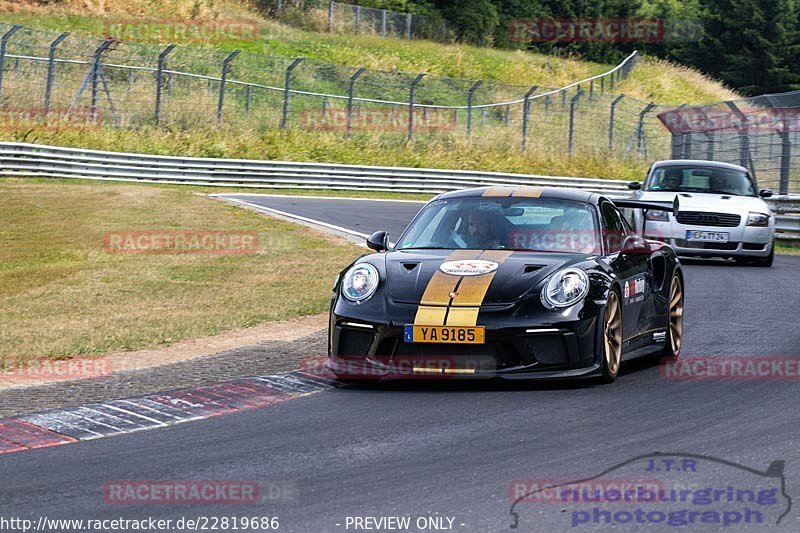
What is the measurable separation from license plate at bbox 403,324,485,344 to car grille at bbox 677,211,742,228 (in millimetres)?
10209

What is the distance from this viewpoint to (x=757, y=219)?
16.8m

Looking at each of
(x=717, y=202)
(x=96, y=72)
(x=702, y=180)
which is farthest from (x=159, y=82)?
(x=717, y=202)

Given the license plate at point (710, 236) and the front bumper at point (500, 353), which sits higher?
the front bumper at point (500, 353)

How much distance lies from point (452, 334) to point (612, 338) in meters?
1.21

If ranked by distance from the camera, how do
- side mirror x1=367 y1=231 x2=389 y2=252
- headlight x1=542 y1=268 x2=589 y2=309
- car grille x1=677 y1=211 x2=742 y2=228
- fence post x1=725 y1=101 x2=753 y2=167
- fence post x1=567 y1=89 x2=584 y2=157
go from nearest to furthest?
1. headlight x1=542 y1=268 x2=589 y2=309
2. side mirror x1=367 y1=231 x2=389 y2=252
3. car grille x1=677 y1=211 x2=742 y2=228
4. fence post x1=725 y1=101 x2=753 y2=167
5. fence post x1=567 y1=89 x2=584 y2=157

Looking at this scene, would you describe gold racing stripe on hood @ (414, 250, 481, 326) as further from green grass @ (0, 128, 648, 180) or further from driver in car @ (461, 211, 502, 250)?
green grass @ (0, 128, 648, 180)

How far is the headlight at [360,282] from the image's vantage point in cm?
779

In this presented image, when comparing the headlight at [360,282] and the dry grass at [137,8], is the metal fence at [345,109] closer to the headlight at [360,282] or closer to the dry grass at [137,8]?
the dry grass at [137,8]

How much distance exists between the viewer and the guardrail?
26.4 m

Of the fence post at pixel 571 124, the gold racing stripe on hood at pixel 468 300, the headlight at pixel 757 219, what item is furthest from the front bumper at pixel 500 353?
the fence post at pixel 571 124

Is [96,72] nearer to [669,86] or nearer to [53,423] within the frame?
[53,423]

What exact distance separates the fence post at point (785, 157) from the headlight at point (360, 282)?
16958mm

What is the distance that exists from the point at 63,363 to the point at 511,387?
11.4 feet

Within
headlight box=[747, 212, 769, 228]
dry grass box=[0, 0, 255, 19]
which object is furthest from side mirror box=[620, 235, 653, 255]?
dry grass box=[0, 0, 255, 19]
